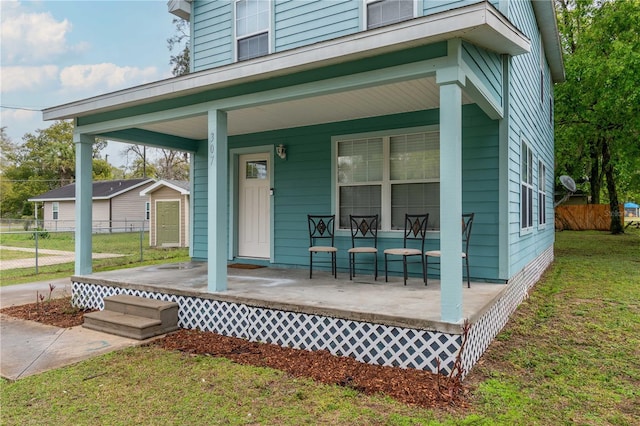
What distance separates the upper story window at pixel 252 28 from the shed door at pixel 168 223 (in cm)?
1058

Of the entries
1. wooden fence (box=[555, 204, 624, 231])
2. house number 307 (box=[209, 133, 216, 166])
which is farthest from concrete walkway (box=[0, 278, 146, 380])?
wooden fence (box=[555, 204, 624, 231])

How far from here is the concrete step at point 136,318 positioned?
432 centimetres

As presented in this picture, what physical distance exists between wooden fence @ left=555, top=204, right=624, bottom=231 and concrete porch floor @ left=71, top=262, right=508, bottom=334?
21019 millimetres

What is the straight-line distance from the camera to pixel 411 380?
3098 mm

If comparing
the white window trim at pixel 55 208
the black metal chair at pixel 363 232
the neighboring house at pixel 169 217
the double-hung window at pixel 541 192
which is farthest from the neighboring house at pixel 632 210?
the white window trim at pixel 55 208

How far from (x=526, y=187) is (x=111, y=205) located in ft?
76.6

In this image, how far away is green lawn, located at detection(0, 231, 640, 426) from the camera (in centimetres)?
260

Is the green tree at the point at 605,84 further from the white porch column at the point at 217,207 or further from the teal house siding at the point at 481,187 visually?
the white porch column at the point at 217,207

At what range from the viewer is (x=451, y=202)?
3.18 metres

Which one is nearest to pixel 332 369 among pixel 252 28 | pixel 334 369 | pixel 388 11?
pixel 334 369

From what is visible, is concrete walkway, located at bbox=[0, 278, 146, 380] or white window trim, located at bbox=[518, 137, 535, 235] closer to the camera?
concrete walkway, located at bbox=[0, 278, 146, 380]

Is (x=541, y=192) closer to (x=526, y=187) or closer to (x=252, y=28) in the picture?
(x=526, y=187)

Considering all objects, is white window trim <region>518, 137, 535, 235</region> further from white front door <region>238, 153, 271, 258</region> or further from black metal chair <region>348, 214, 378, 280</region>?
white front door <region>238, 153, 271, 258</region>

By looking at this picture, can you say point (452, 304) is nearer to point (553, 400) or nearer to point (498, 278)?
point (553, 400)
